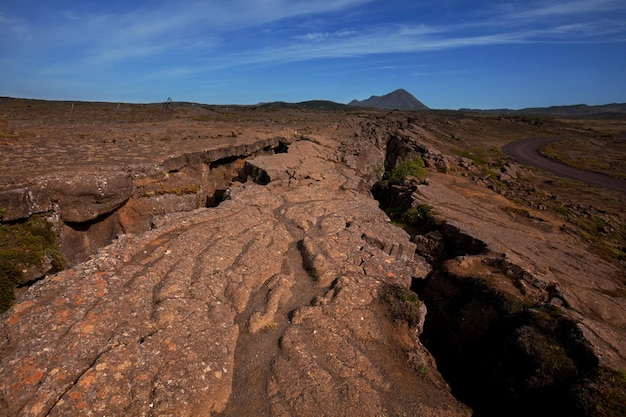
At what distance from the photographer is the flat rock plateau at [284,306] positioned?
420cm

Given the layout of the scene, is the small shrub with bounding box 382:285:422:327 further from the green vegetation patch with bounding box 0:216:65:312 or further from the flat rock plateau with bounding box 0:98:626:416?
the green vegetation patch with bounding box 0:216:65:312

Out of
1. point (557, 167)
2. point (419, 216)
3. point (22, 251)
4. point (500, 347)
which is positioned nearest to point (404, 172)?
point (419, 216)

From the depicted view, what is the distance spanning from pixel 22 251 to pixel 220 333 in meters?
4.82

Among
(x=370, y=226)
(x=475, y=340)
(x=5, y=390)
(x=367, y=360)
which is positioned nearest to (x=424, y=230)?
(x=370, y=226)

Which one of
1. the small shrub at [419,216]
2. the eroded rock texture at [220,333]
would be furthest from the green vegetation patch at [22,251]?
the small shrub at [419,216]

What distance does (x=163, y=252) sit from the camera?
668 cm

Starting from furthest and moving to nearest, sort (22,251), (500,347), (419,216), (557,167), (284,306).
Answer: (557,167), (419,216), (22,251), (284,306), (500,347)

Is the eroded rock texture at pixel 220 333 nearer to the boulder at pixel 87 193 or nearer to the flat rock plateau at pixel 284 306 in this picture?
the flat rock plateau at pixel 284 306

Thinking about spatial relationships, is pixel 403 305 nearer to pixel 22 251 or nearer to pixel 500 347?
pixel 500 347

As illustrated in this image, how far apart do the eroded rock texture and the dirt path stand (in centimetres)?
3135

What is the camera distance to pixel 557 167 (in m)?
36.3

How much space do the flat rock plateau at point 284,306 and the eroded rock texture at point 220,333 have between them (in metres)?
0.02

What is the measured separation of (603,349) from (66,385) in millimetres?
7543

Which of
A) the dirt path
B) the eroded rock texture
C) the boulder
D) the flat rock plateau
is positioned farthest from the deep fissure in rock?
the dirt path
